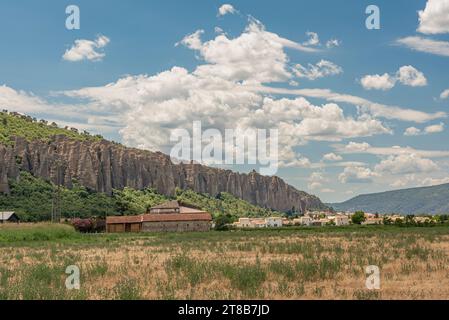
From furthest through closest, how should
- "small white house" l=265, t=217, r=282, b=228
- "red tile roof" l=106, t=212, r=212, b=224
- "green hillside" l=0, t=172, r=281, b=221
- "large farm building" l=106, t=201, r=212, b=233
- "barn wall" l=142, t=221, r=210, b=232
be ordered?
"small white house" l=265, t=217, r=282, b=228, "green hillside" l=0, t=172, r=281, b=221, "barn wall" l=142, t=221, r=210, b=232, "large farm building" l=106, t=201, r=212, b=233, "red tile roof" l=106, t=212, r=212, b=224

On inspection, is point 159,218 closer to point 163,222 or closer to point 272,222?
point 163,222

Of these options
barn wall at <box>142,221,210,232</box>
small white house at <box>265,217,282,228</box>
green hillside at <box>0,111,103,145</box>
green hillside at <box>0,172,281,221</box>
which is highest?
green hillside at <box>0,111,103,145</box>

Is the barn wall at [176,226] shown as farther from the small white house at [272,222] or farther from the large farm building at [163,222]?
the small white house at [272,222]

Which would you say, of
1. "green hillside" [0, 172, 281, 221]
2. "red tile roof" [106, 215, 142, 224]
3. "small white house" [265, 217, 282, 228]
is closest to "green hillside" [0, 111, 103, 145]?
"green hillside" [0, 172, 281, 221]

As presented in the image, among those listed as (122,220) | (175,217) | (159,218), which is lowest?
(122,220)

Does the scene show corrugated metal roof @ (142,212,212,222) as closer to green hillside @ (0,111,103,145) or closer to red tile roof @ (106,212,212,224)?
red tile roof @ (106,212,212,224)

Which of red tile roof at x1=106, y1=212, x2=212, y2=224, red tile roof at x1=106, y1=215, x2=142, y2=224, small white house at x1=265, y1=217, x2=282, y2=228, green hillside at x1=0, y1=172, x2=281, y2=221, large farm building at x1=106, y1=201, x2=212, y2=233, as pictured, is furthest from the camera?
small white house at x1=265, y1=217, x2=282, y2=228

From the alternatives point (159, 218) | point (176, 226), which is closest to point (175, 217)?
point (176, 226)
